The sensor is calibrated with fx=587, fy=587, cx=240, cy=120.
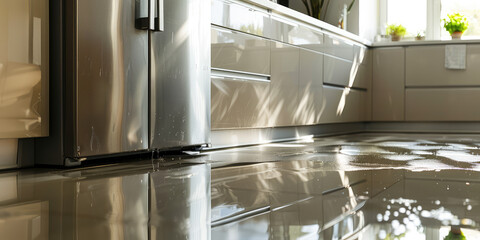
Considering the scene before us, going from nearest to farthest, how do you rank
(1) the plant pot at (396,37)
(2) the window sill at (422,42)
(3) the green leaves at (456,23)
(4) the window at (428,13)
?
1. (2) the window sill at (422,42)
2. (3) the green leaves at (456,23)
3. (1) the plant pot at (396,37)
4. (4) the window at (428,13)

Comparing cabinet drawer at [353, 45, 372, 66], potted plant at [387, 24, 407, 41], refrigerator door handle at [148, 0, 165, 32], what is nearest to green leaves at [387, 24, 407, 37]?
potted plant at [387, 24, 407, 41]

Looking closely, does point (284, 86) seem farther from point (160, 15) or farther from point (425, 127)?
point (425, 127)

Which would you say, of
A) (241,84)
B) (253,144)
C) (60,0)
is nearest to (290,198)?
(60,0)

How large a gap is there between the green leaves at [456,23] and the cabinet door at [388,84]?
28.5 inches

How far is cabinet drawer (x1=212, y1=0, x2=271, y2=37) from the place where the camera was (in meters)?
3.23

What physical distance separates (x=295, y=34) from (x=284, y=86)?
416 millimetres

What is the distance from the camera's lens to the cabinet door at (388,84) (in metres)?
5.99

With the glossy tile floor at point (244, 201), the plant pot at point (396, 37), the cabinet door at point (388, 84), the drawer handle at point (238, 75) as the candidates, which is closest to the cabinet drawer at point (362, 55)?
the cabinet door at point (388, 84)

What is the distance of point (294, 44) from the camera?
167 inches

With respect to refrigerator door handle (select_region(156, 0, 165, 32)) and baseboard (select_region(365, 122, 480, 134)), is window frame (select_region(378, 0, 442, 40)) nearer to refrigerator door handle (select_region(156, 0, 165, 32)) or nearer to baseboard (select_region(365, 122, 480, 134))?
baseboard (select_region(365, 122, 480, 134))

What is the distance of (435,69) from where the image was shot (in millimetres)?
5859

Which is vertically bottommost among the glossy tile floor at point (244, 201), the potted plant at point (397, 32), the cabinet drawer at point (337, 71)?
the glossy tile floor at point (244, 201)

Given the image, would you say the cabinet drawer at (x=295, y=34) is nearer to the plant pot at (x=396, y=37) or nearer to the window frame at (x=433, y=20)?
the plant pot at (x=396, y=37)

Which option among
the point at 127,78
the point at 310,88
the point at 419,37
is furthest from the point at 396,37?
the point at 127,78
